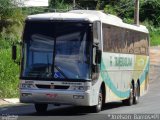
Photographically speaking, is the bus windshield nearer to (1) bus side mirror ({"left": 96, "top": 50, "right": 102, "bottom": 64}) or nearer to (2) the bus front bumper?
(1) bus side mirror ({"left": 96, "top": 50, "right": 102, "bottom": 64})

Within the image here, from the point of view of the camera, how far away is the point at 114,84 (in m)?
23.5

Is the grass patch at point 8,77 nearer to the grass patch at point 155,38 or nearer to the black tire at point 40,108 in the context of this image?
the black tire at point 40,108

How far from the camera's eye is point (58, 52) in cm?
2033

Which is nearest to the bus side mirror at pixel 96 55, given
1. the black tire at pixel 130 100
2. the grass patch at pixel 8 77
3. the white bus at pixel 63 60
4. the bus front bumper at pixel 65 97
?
the white bus at pixel 63 60

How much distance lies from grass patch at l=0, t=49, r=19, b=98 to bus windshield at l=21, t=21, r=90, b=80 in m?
9.97

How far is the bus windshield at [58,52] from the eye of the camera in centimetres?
2023

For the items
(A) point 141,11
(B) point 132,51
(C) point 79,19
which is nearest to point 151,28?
(A) point 141,11

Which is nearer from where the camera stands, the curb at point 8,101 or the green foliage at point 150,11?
the curb at point 8,101

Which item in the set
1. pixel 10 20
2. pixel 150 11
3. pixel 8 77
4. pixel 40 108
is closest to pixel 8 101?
pixel 8 77

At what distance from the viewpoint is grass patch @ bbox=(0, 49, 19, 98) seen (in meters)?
30.7

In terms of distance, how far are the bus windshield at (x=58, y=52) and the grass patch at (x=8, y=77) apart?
9.97 meters

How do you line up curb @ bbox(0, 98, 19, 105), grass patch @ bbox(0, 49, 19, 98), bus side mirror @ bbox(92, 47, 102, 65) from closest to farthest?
1. bus side mirror @ bbox(92, 47, 102, 65)
2. curb @ bbox(0, 98, 19, 105)
3. grass patch @ bbox(0, 49, 19, 98)

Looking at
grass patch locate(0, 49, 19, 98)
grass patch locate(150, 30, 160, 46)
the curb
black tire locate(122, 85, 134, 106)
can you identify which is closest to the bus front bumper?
black tire locate(122, 85, 134, 106)

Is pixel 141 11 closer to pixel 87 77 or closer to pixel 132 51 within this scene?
pixel 132 51
